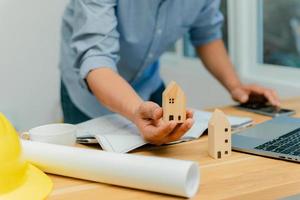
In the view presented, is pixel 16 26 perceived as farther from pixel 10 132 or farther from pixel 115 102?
pixel 10 132

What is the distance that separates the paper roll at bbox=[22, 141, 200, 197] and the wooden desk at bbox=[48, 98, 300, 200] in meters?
0.01

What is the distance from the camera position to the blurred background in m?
1.79

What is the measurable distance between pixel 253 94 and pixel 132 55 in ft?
1.20

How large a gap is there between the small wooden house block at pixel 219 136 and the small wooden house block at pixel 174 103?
0.23ft

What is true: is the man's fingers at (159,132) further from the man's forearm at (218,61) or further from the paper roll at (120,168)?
the man's forearm at (218,61)

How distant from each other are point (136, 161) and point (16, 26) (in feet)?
4.71

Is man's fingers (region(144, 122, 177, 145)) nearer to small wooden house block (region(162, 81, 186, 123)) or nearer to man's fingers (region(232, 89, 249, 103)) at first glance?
small wooden house block (region(162, 81, 186, 123))

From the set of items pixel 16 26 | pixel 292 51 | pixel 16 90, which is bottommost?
pixel 16 90

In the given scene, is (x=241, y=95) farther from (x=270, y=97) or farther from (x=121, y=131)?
(x=121, y=131)

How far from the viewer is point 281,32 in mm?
1811

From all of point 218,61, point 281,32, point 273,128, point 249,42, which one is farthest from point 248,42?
point 273,128

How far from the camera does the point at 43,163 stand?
78 cm

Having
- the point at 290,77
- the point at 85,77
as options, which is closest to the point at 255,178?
the point at 85,77

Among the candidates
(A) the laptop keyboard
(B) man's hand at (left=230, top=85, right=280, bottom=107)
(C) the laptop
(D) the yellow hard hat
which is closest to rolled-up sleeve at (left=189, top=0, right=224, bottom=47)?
(B) man's hand at (left=230, top=85, right=280, bottom=107)
